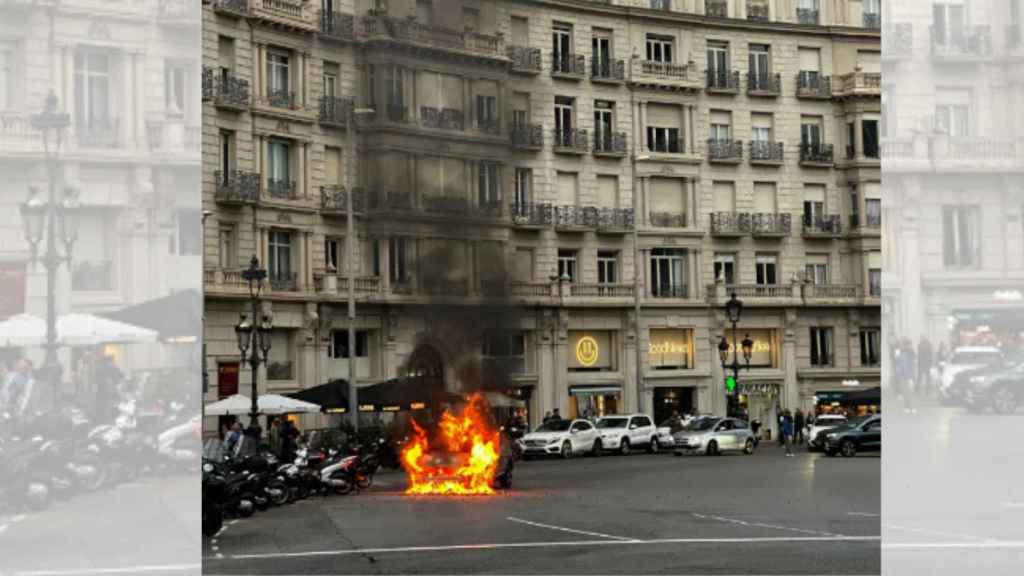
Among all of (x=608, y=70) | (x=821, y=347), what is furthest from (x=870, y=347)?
(x=608, y=70)

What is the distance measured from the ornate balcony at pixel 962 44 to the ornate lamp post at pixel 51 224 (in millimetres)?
14764

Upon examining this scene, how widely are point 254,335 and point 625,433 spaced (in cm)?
627

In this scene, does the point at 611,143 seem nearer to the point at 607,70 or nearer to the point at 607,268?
the point at 607,70

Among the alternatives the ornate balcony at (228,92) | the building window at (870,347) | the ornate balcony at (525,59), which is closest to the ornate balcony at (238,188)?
the ornate balcony at (228,92)

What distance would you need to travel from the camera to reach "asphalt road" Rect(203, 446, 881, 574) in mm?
21312

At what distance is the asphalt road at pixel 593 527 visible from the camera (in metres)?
21.3

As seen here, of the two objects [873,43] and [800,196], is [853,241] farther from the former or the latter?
[873,43]

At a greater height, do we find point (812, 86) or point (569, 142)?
point (812, 86)

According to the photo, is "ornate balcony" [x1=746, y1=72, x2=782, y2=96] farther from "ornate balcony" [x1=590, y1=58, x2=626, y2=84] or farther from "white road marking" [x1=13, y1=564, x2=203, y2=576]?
"white road marking" [x1=13, y1=564, x2=203, y2=576]

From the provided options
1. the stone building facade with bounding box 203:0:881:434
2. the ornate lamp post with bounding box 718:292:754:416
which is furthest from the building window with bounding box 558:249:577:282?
the ornate lamp post with bounding box 718:292:754:416

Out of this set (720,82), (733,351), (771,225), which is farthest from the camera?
(771,225)

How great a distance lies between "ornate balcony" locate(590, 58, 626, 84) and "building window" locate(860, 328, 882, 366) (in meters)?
6.03

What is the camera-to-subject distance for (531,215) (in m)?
24.1

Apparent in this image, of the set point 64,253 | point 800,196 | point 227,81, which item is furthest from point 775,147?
point 64,253
